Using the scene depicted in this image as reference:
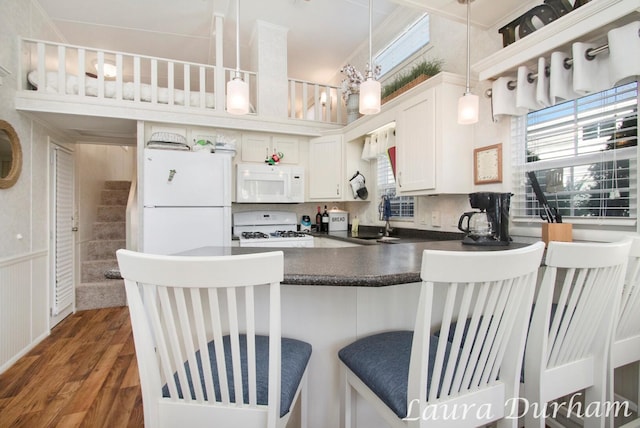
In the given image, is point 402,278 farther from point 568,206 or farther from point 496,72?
point 496,72

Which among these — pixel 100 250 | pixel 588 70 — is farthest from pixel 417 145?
pixel 100 250

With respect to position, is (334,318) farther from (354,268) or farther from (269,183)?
(269,183)

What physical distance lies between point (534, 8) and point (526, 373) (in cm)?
194

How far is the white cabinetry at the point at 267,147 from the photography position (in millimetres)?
3420

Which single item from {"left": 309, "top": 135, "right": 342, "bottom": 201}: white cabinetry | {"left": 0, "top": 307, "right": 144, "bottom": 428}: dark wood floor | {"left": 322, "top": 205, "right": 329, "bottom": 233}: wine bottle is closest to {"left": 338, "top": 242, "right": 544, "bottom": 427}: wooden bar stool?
{"left": 0, "top": 307, "right": 144, "bottom": 428}: dark wood floor

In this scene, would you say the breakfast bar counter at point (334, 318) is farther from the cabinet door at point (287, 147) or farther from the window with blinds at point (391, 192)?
the cabinet door at point (287, 147)

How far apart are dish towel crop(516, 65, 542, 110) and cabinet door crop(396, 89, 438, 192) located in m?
0.53

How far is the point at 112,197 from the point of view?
482cm

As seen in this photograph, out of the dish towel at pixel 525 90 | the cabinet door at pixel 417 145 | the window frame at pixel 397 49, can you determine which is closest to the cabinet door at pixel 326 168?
the window frame at pixel 397 49

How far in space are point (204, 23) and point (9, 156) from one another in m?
2.46

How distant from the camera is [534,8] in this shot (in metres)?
1.65

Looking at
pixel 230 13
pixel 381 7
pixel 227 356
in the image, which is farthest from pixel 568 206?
pixel 230 13

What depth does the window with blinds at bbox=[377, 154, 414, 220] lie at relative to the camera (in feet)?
9.79
